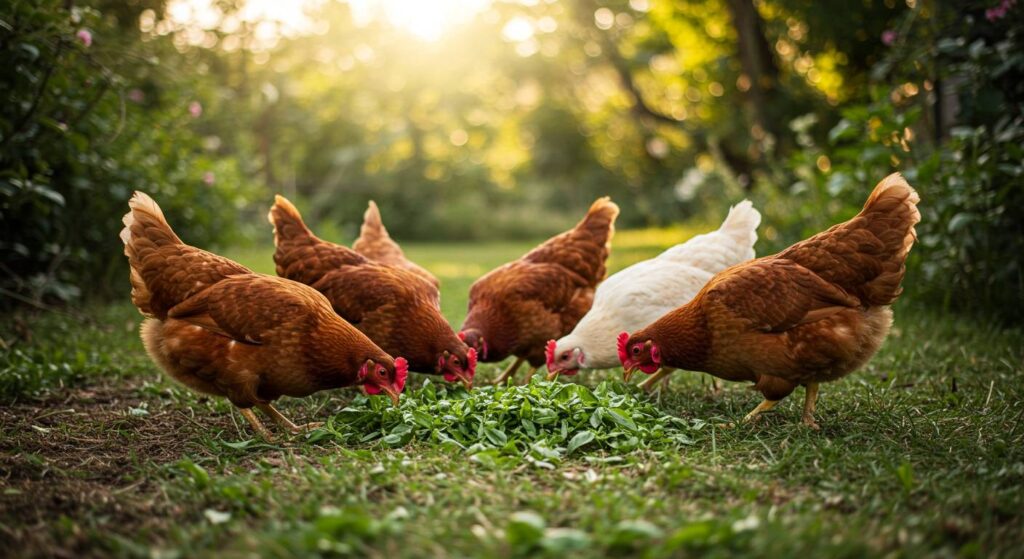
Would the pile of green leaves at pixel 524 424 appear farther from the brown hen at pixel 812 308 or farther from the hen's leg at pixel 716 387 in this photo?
the hen's leg at pixel 716 387

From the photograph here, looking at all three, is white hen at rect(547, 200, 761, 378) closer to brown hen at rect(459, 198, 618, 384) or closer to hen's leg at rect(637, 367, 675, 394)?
hen's leg at rect(637, 367, 675, 394)

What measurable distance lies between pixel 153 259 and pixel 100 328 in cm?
274

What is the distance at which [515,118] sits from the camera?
87.2ft

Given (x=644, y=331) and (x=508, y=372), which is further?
(x=508, y=372)

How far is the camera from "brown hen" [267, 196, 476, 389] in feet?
14.2

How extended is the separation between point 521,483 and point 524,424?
656mm

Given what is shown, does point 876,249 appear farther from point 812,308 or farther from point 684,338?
point 684,338

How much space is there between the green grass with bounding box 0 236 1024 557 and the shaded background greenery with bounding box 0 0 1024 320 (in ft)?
5.77

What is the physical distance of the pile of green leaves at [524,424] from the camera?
3232 millimetres

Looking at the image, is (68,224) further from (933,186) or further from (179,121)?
(933,186)

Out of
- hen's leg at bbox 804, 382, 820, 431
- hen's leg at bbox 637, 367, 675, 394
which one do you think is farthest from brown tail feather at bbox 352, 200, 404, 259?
hen's leg at bbox 804, 382, 820, 431

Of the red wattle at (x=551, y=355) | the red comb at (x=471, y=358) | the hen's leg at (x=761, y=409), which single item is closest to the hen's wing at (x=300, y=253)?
the red comb at (x=471, y=358)

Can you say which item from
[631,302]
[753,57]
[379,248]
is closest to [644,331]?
[631,302]

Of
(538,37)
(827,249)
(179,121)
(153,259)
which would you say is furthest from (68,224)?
(538,37)
